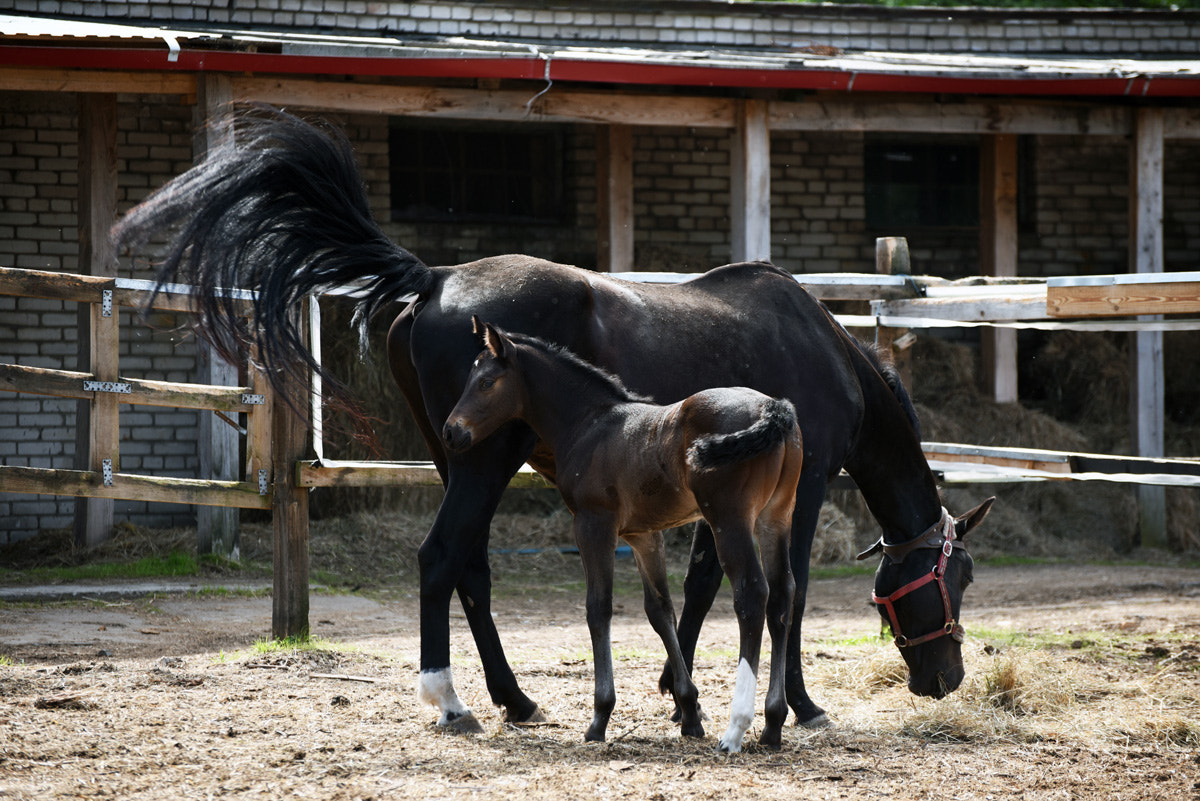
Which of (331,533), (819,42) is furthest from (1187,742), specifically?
(819,42)

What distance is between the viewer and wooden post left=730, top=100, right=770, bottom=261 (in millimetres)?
10219

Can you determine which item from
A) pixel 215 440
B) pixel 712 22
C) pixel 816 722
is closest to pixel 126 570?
pixel 215 440

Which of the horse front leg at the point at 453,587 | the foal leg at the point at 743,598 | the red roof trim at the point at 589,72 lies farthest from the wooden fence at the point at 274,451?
the red roof trim at the point at 589,72

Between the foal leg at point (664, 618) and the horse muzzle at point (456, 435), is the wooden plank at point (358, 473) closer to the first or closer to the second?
the foal leg at point (664, 618)

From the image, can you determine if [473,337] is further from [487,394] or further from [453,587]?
[453,587]

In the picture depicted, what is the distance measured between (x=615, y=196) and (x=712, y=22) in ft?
8.76

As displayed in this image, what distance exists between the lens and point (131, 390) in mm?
6312

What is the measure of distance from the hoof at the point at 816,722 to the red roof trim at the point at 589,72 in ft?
21.1

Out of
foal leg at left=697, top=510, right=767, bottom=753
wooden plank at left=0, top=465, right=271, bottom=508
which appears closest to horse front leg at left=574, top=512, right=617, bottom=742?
foal leg at left=697, top=510, right=767, bottom=753

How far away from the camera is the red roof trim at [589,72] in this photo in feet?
28.6

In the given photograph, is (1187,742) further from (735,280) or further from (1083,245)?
(1083,245)

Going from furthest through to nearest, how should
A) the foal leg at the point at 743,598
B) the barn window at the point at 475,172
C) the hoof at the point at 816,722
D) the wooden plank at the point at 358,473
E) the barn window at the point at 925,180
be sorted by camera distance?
the barn window at the point at 925,180 → the barn window at the point at 475,172 → the wooden plank at the point at 358,473 → the hoof at the point at 816,722 → the foal leg at the point at 743,598

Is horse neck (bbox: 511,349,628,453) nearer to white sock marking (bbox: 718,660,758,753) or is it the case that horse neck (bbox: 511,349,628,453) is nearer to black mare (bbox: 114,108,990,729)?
black mare (bbox: 114,108,990,729)

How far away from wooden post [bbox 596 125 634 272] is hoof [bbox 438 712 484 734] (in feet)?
21.5
